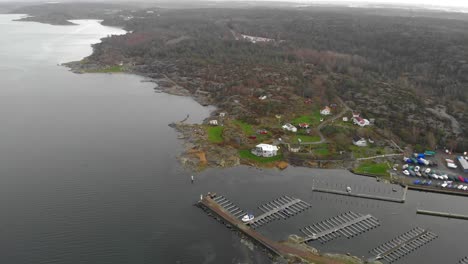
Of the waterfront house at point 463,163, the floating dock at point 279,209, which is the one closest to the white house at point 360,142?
the waterfront house at point 463,163

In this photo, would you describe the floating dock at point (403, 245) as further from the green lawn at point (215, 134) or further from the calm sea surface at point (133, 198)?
the green lawn at point (215, 134)

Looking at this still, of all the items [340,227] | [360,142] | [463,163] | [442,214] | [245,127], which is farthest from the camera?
[245,127]

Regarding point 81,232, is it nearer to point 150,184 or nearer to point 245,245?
point 150,184

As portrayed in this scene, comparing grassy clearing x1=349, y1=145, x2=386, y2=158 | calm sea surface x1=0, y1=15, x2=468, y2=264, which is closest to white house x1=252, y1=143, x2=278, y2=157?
calm sea surface x1=0, y1=15, x2=468, y2=264

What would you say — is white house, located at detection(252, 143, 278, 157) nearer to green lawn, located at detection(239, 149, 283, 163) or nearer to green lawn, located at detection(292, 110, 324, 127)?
green lawn, located at detection(239, 149, 283, 163)

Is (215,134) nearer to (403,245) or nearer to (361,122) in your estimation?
(361,122)

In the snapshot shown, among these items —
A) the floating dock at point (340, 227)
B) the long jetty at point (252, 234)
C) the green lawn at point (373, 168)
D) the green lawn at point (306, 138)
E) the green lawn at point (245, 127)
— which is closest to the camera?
the long jetty at point (252, 234)

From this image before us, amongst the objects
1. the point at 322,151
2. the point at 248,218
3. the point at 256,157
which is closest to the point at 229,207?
the point at 248,218

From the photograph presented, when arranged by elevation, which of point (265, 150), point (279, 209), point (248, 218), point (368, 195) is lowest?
point (279, 209)
